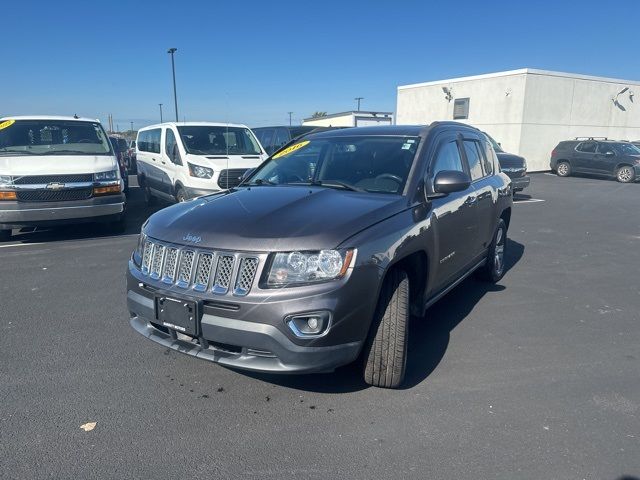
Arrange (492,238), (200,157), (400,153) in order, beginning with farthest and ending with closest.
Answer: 1. (200,157)
2. (492,238)
3. (400,153)

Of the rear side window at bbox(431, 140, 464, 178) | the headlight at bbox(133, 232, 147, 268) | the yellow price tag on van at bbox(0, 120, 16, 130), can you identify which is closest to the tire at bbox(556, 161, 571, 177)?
the rear side window at bbox(431, 140, 464, 178)

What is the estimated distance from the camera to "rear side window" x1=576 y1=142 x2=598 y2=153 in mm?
19766

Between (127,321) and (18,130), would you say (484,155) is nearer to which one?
(127,321)

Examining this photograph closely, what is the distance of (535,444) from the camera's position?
8.95ft

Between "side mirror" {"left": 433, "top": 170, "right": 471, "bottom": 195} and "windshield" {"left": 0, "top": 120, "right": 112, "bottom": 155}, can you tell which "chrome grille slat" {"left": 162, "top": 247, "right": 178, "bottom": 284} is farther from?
"windshield" {"left": 0, "top": 120, "right": 112, "bottom": 155}

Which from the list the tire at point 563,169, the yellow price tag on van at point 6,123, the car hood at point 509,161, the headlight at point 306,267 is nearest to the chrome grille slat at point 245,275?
the headlight at point 306,267

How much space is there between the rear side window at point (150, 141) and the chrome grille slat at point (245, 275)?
28.8ft

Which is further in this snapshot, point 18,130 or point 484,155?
point 18,130

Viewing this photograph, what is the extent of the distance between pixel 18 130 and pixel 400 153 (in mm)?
7248

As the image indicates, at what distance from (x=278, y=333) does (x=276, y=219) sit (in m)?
0.74

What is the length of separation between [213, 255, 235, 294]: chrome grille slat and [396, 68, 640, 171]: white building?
22.0m

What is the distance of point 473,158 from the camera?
16.4 ft

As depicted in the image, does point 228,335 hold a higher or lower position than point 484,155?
lower

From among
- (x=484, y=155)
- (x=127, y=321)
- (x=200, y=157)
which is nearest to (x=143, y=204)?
(x=200, y=157)
